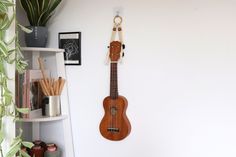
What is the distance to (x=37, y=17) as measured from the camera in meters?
1.60

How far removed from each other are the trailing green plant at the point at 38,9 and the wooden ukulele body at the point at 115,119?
2.15ft

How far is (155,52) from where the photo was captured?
5.19 feet

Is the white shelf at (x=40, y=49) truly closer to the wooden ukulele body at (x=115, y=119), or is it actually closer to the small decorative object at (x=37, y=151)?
the wooden ukulele body at (x=115, y=119)

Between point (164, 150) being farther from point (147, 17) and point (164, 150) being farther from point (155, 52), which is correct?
point (147, 17)

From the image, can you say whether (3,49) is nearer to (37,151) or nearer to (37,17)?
(37,17)

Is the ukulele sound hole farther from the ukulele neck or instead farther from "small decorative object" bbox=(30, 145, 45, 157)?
"small decorative object" bbox=(30, 145, 45, 157)

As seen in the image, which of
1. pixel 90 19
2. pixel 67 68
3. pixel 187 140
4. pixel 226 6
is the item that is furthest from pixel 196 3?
pixel 67 68

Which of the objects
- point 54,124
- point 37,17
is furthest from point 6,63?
point 54,124

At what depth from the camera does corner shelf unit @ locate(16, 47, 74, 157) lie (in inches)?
68.7

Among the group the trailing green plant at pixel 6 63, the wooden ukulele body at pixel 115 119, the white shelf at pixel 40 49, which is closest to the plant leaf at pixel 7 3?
the trailing green plant at pixel 6 63

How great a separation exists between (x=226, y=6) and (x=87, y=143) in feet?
4.00

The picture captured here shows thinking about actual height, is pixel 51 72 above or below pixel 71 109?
above

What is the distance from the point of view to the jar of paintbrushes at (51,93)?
1.63 metres

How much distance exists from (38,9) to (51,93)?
0.53 meters
